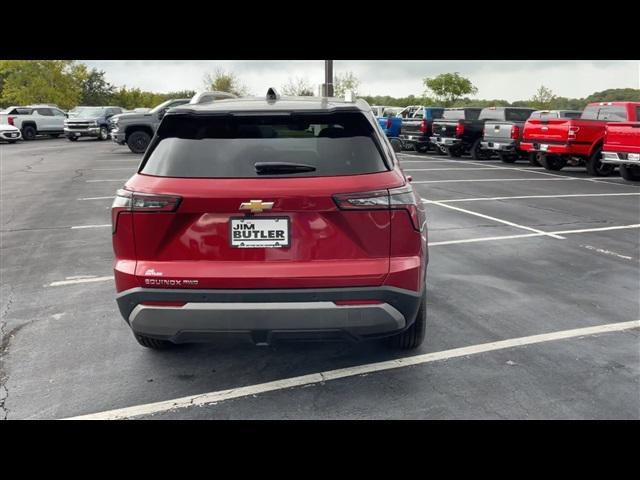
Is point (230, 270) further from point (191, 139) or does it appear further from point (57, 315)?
point (57, 315)

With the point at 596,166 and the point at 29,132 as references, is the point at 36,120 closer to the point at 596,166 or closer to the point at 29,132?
the point at 29,132

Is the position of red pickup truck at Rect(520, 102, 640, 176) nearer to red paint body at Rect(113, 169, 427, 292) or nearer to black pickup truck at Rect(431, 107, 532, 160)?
black pickup truck at Rect(431, 107, 532, 160)

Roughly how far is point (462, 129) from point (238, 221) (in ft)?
65.1

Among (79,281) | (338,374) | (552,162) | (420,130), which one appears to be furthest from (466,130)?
(338,374)

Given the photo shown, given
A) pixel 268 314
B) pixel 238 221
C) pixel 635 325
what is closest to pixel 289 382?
pixel 268 314

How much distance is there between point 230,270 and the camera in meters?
3.33

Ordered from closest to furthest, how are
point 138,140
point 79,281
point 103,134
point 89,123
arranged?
point 79,281
point 138,140
point 89,123
point 103,134

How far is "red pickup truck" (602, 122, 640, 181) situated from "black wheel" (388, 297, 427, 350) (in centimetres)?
1224

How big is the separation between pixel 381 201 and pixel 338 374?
1.26 m

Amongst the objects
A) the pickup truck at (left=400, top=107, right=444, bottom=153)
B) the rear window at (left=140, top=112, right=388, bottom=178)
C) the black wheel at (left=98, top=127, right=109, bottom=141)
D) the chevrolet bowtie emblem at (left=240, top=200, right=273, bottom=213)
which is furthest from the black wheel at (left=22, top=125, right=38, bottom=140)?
the chevrolet bowtie emblem at (left=240, top=200, right=273, bottom=213)

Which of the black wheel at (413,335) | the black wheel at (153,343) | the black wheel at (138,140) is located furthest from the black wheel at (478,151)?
the black wheel at (153,343)

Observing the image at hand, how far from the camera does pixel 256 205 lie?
3246mm

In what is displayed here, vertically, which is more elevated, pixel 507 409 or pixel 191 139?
pixel 191 139
